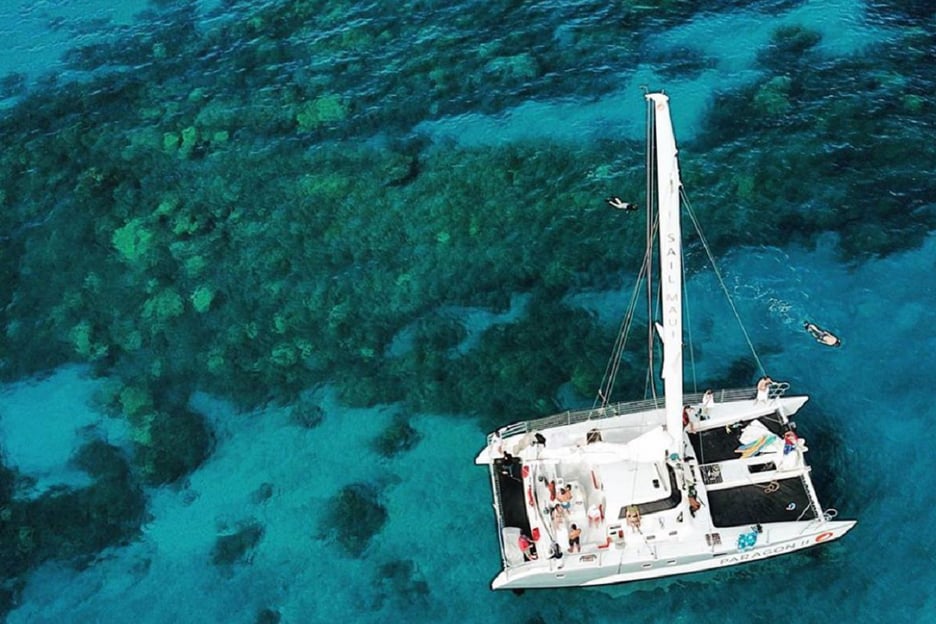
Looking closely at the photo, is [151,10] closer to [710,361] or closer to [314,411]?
[314,411]

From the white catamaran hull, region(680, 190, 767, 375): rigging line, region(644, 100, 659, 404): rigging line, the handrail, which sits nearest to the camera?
the white catamaran hull

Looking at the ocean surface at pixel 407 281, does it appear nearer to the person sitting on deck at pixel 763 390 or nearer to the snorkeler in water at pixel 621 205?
the snorkeler in water at pixel 621 205

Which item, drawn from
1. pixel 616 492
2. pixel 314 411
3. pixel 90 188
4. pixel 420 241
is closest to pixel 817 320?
pixel 616 492

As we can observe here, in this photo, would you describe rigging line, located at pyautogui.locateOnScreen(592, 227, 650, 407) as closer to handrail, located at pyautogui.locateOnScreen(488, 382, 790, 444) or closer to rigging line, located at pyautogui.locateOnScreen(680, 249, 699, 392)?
rigging line, located at pyautogui.locateOnScreen(680, 249, 699, 392)

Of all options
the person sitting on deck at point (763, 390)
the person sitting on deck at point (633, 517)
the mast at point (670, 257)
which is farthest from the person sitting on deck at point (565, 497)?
the person sitting on deck at point (763, 390)

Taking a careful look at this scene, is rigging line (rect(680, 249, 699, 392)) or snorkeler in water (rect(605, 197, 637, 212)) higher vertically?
snorkeler in water (rect(605, 197, 637, 212))

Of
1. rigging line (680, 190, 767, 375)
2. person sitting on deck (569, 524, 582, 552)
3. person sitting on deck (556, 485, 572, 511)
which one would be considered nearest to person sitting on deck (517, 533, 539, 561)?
person sitting on deck (569, 524, 582, 552)
